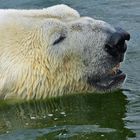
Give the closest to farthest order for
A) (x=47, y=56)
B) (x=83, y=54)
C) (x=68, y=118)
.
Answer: (x=68, y=118)
(x=83, y=54)
(x=47, y=56)

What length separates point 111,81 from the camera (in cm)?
584

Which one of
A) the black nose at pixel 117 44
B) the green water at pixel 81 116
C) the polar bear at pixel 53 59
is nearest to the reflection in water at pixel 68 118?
the green water at pixel 81 116

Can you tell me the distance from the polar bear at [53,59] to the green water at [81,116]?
0.11 metres

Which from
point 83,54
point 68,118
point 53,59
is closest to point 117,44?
point 83,54

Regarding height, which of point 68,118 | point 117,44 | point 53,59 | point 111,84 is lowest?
point 68,118

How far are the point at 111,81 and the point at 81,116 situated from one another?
1.81ft

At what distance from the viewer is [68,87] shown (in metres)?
5.94

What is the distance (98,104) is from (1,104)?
944 mm

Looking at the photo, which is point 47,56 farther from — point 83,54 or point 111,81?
point 111,81

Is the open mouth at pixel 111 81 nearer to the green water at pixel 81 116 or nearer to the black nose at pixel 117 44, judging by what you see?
the green water at pixel 81 116

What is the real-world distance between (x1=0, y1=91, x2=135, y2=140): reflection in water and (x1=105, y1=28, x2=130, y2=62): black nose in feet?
1.71

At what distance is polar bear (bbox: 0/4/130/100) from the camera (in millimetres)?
5715

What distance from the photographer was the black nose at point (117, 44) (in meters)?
5.52

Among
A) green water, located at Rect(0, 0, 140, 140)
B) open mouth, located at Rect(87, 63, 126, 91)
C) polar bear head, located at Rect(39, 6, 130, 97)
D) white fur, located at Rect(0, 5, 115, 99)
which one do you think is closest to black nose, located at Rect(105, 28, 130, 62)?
polar bear head, located at Rect(39, 6, 130, 97)
